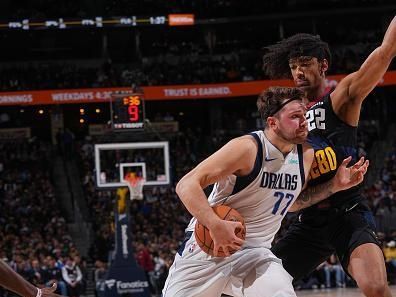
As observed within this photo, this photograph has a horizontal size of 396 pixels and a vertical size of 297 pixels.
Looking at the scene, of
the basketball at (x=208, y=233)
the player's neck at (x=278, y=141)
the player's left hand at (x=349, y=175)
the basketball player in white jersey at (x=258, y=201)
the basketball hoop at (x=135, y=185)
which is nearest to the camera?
the basketball at (x=208, y=233)

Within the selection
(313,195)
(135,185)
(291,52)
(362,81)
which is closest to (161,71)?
(135,185)

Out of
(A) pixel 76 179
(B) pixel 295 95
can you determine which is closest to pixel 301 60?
(B) pixel 295 95

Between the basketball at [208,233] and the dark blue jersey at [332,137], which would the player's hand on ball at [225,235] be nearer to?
the basketball at [208,233]

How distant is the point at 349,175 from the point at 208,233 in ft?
3.59

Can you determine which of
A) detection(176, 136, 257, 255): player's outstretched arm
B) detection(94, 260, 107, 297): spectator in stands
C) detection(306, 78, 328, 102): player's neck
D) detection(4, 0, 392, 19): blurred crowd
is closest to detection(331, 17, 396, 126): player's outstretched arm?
detection(306, 78, 328, 102): player's neck

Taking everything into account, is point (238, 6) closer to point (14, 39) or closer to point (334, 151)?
point (14, 39)

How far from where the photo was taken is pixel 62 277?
16172 mm

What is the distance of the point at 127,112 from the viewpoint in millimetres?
14156

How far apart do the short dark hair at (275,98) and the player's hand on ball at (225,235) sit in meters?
0.79

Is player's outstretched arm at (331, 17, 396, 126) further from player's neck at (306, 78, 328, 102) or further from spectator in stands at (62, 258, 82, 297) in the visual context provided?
spectator in stands at (62, 258, 82, 297)

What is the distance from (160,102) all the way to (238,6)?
4.48 metres

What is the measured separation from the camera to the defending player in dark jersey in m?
4.91

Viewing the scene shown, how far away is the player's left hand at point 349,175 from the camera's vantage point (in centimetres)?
470

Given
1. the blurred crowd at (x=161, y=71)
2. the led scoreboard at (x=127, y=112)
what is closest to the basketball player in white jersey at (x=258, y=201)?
the led scoreboard at (x=127, y=112)
